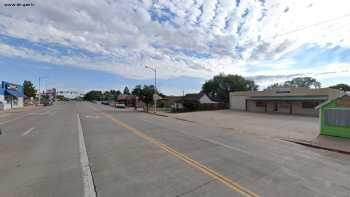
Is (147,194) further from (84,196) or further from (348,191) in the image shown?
(348,191)

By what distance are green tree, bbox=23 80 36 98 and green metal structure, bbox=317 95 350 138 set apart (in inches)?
3667

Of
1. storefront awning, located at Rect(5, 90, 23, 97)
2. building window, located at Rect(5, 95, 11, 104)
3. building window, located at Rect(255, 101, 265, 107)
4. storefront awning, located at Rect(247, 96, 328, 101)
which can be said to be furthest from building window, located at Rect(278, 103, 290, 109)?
building window, located at Rect(5, 95, 11, 104)

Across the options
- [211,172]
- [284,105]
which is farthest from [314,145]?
[284,105]

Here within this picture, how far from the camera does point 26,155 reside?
7984mm

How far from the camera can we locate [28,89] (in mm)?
82062

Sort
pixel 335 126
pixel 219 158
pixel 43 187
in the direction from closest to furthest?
pixel 43 187 → pixel 219 158 → pixel 335 126

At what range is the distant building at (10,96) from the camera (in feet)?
153

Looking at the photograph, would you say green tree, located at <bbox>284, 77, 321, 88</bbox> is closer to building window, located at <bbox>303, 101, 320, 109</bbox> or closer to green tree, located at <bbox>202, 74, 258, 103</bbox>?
green tree, located at <bbox>202, 74, 258, 103</bbox>

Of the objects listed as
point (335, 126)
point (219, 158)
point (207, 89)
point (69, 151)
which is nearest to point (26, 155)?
point (69, 151)

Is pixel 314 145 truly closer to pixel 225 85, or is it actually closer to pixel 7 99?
pixel 225 85

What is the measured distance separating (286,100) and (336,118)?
23.5m

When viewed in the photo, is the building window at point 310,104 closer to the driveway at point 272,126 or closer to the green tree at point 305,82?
the driveway at point 272,126

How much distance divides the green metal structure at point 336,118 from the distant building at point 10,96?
53.3 metres

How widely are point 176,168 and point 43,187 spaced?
3.50m
